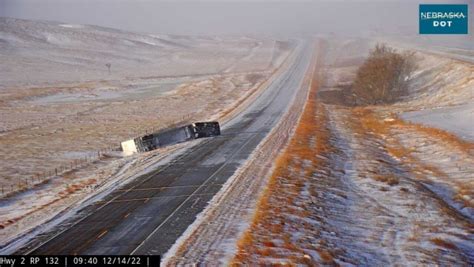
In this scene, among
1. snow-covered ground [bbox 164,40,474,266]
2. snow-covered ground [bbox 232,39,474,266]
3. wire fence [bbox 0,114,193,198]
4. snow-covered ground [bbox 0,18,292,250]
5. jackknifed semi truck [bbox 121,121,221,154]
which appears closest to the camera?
snow-covered ground [bbox 164,40,474,266]

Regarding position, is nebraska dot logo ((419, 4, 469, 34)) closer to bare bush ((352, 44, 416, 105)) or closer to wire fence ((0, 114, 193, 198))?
bare bush ((352, 44, 416, 105))

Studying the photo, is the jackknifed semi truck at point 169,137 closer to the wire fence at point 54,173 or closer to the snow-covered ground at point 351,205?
the wire fence at point 54,173

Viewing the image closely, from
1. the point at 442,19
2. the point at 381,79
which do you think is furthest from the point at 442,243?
the point at 442,19

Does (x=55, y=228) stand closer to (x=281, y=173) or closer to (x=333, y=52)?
(x=281, y=173)

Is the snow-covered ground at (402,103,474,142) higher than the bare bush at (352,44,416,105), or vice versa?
the bare bush at (352,44,416,105)

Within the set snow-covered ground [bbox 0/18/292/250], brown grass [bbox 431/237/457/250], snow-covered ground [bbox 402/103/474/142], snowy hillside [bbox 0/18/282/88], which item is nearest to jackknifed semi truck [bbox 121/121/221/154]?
snow-covered ground [bbox 0/18/292/250]

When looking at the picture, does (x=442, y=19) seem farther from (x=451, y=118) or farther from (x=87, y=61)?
(x=87, y=61)
